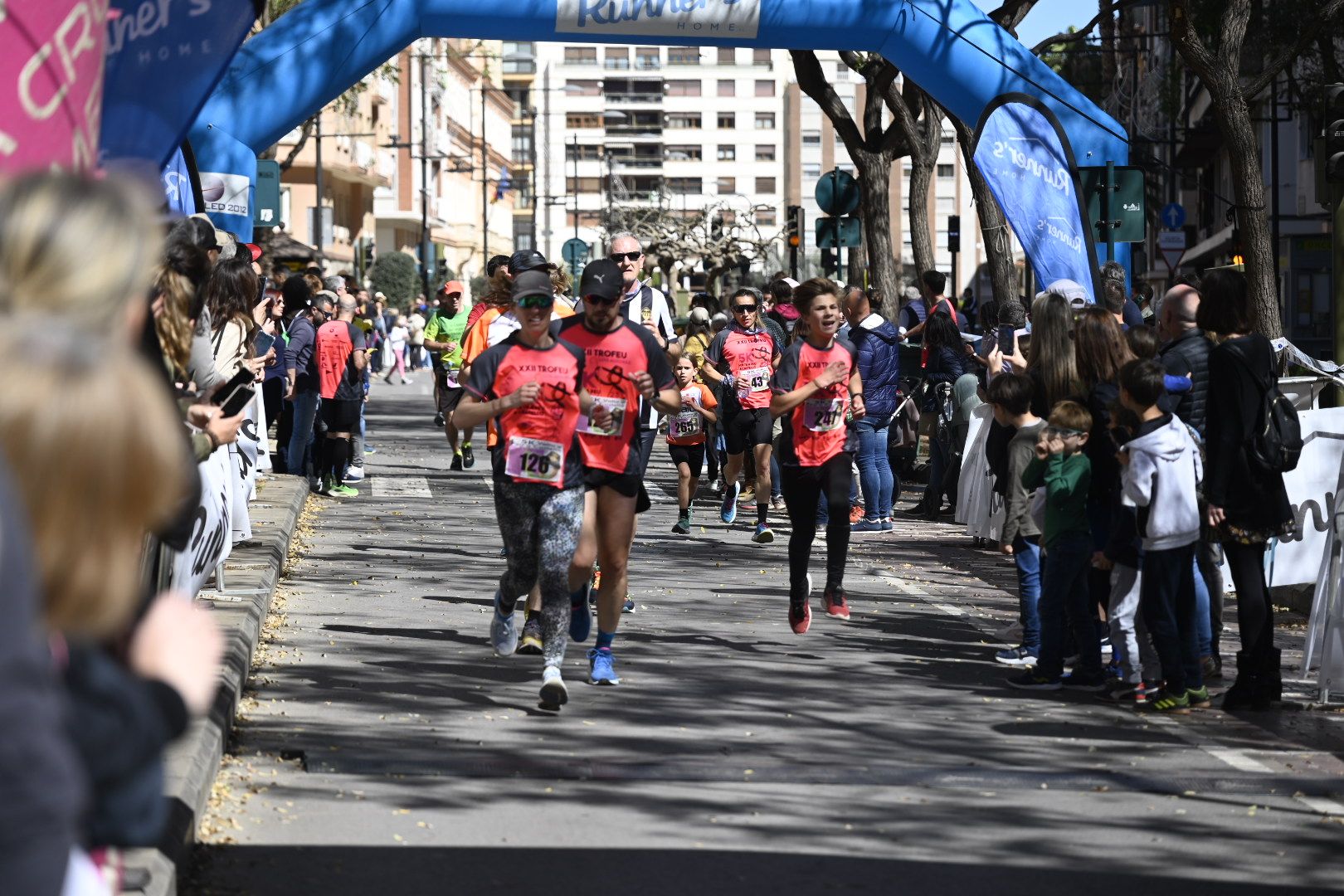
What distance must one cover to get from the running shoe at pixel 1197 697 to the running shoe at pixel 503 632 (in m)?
2.96

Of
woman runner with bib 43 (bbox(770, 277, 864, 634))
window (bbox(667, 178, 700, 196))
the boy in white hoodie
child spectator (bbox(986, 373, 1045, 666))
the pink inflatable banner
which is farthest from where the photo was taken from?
window (bbox(667, 178, 700, 196))

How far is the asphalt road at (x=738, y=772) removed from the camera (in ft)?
20.1

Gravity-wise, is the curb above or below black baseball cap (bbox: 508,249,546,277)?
below

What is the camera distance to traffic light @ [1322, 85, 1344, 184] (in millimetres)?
11617

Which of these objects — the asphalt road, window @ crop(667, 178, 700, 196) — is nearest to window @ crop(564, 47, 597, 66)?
window @ crop(667, 178, 700, 196)

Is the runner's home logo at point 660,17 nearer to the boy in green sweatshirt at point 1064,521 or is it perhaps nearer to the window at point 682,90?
the boy in green sweatshirt at point 1064,521

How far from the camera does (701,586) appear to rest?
13086mm

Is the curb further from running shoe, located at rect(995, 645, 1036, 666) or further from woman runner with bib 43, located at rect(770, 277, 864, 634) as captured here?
running shoe, located at rect(995, 645, 1036, 666)

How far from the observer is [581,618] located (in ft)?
32.5

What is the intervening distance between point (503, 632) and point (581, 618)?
53cm

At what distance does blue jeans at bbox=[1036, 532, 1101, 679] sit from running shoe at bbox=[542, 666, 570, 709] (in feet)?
7.25

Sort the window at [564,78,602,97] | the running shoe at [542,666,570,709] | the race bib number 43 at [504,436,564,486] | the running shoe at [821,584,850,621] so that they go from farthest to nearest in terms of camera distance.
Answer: the window at [564,78,602,97]
the running shoe at [821,584,850,621]
the race bib number 43 at [504,436,564,486]
the running shoe at [542,666,570,709]

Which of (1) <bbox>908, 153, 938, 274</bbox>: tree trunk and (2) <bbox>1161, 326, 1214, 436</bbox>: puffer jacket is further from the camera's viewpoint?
(1) <bbox>908, 153, 938, 274</bbox>: tree trunk

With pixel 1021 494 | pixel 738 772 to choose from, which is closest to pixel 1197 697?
pixel 1021 494
